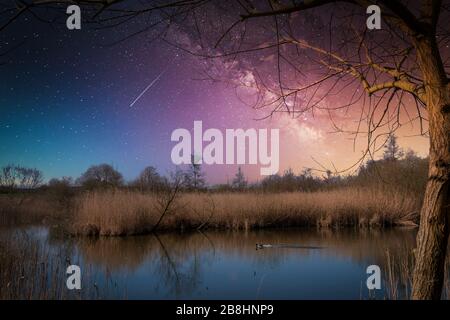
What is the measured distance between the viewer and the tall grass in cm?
1140

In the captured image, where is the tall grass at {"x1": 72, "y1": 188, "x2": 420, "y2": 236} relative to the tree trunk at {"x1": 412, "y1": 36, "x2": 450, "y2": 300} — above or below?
below

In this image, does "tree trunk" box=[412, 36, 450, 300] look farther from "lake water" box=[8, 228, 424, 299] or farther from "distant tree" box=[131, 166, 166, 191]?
"distant tree" box=[131, 166, 166, 191]

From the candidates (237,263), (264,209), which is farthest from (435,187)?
(264,209)

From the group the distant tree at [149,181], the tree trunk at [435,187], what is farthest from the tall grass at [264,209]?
the tree trunk at [435,187]

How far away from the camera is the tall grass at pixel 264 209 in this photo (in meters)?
11.4

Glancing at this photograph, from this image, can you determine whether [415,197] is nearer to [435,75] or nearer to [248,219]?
[248,219]

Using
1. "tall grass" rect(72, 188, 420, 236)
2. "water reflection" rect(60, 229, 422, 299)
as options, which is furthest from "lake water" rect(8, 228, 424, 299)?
"tall grass" rect(72, 188, 420, 236)

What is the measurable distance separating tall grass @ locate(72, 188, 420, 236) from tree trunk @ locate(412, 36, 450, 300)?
9.49 meters

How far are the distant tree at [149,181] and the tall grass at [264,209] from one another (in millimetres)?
→ 454

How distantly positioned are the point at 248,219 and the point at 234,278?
5174 mm
